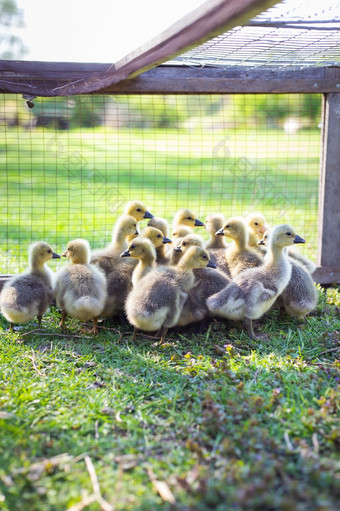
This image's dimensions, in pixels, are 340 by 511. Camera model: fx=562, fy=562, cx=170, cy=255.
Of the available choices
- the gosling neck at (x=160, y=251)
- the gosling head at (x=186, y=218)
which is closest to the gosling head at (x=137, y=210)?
the gosling head at (x=186, y=218)

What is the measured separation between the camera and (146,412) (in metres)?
3.53

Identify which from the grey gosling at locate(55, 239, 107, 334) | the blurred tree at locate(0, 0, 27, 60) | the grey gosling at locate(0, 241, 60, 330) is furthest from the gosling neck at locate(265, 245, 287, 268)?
the blurred tree at locate(0, 0, 27, 60)

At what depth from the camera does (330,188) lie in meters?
6.04

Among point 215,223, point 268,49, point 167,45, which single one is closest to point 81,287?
point 215,223

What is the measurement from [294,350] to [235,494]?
2177 millimetres

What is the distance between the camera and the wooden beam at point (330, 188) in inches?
233

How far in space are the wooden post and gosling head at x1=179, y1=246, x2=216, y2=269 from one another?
1.87 meters

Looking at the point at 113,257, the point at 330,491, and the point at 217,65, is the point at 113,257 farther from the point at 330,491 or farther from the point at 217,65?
the point at 330,491

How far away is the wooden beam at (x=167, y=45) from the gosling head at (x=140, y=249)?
54.3 inches

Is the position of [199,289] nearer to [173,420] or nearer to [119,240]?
[119,240]

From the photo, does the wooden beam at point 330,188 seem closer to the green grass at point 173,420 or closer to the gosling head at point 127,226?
the green grass at point 173,420

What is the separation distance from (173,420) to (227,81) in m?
3.54

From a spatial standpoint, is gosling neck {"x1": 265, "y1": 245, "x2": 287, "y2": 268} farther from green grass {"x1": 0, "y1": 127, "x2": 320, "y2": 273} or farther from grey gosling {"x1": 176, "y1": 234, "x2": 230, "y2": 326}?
green grass {"x1": 0, "y1": 127, "x2": 320, "y2": 273}

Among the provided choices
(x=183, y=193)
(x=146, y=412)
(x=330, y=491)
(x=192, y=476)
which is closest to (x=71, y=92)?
(x=146, y=412)
